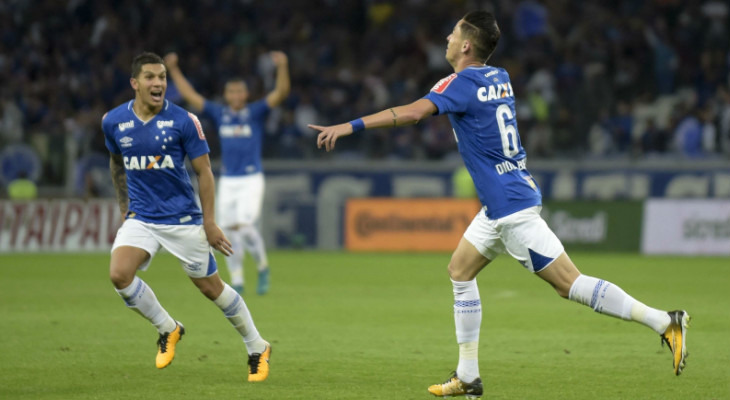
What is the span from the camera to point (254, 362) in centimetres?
780

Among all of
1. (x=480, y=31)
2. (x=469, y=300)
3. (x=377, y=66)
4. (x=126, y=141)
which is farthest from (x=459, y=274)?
(x=377, y=66)

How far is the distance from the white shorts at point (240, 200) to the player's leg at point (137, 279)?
19.4 feet

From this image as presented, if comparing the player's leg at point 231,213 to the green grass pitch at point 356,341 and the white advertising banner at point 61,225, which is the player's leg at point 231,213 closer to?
the green grass pitch at point 356,341

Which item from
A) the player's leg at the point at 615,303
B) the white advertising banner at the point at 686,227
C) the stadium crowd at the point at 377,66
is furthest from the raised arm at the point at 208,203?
the stadium crowd at the point at 377,66

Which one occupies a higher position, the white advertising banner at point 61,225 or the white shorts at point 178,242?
the white shorts at point 178,242

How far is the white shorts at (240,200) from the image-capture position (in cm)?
1397

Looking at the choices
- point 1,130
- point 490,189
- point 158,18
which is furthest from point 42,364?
point 158,18

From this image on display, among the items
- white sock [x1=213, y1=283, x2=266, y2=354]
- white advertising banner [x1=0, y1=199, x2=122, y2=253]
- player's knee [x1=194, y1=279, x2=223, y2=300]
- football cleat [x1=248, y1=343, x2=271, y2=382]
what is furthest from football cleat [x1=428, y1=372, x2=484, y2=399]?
white advertising banner [x1=0, y1=199, x2=122, y2=253]

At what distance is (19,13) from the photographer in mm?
27750

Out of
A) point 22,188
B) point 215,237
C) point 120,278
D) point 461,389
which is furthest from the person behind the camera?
point 22,188

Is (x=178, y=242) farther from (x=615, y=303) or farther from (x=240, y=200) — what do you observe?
(x=240, y=200)

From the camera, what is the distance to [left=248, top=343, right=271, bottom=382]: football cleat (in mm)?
7727

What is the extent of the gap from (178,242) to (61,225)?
14.6 m

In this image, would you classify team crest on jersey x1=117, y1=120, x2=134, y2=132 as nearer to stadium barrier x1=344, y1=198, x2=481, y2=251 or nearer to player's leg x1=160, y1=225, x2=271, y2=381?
player's leg x1=160, y1=225, x2=271, y2=381
